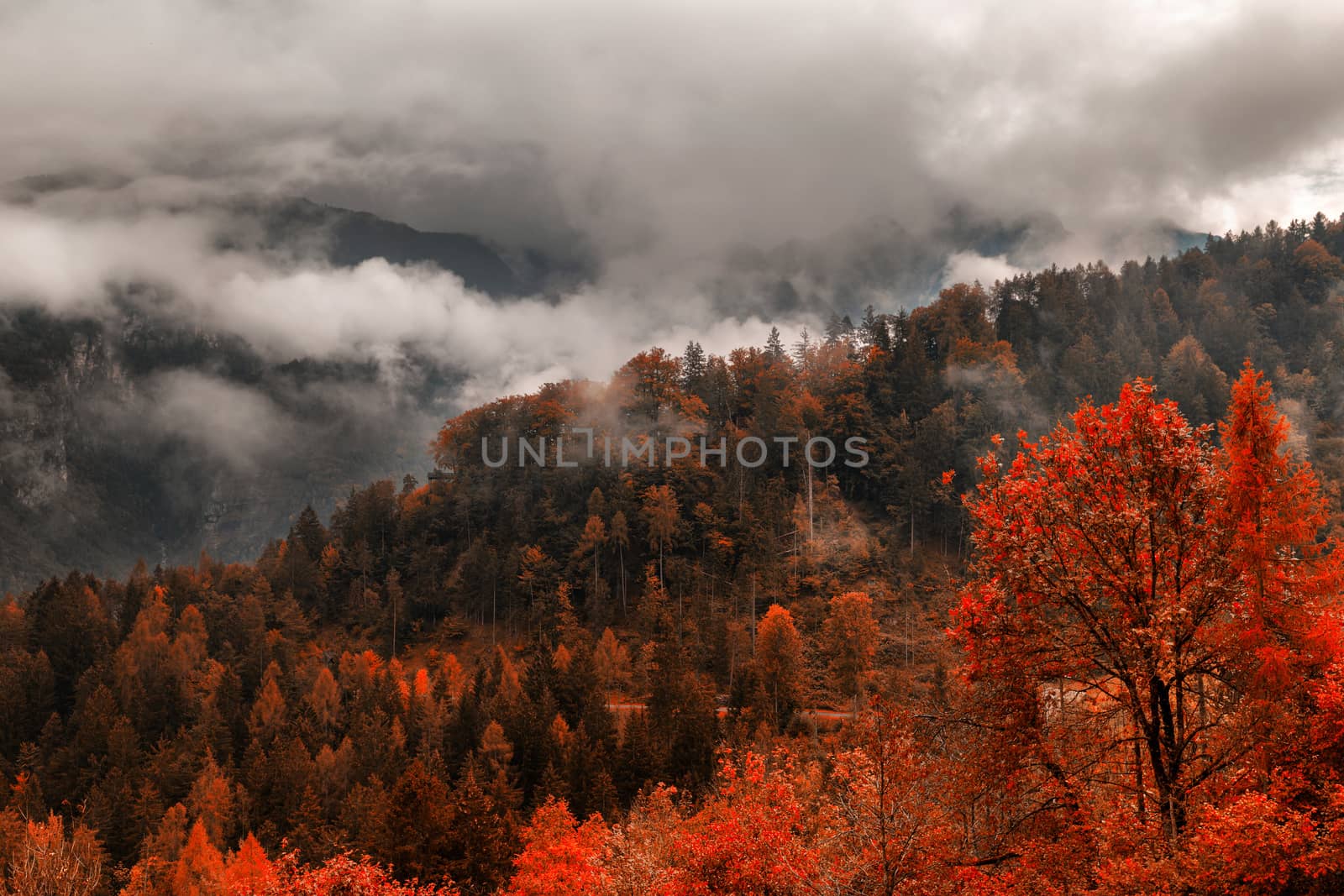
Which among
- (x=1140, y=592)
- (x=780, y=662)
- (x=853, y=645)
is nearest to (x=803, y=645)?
(x=780, y=662)

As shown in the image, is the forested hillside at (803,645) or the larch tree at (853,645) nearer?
the forested hillside at (803,645)

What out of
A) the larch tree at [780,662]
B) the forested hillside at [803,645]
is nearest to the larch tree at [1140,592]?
the forested hillside at [803,645]

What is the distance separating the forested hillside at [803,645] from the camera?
20.2 m

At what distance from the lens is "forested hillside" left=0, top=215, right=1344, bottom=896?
66.2 ft

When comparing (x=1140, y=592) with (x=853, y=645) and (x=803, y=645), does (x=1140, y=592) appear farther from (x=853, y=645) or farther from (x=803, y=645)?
(x=803, y=645)

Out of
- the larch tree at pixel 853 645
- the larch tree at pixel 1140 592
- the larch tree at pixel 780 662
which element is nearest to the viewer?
the larch tree at pixel 1140 592

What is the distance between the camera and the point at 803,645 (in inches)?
3920

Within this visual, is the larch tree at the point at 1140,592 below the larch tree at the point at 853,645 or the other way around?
the other way around

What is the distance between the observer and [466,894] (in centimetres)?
5509

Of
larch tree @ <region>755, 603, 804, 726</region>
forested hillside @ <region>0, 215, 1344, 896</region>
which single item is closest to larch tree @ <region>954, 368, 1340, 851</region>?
forested hillside @ <region>0, 215, 1344, 896</region>

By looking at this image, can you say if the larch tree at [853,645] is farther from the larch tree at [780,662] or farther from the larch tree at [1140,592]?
the larch tree at [1140,592]

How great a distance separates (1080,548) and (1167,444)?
332 cm

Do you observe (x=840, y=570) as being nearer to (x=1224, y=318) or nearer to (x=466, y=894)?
(x=466, y=894)

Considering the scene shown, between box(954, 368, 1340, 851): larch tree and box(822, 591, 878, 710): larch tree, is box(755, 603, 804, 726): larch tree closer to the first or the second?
box(822, 591, 878, 710): larch tree
